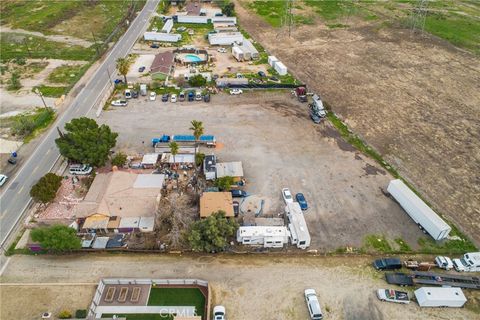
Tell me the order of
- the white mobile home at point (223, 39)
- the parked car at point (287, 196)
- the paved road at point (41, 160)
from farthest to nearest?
the white mobile home at point (223, 39) < the parked car at point (287, 196) < the paved road at point (41, 160)

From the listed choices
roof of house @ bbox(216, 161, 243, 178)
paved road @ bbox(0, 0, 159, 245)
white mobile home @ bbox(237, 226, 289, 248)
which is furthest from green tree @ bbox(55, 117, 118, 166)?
white mobile home @ bbox(237, 226, 289, 248)

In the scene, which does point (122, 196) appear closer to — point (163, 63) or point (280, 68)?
point (163, 63)

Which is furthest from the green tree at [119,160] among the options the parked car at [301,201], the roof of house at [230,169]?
the parked car at [301,201]

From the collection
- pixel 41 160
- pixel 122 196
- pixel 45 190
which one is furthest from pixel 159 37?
pixel 45 190

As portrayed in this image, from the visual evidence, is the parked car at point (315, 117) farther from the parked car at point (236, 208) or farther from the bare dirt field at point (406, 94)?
the parked car at point (236, 208)

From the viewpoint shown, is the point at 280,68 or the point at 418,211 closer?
the point at 418,211

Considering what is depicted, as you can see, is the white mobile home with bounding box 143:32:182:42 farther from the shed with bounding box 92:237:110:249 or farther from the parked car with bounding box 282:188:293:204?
the shed with bounding box 92:237:110:249
